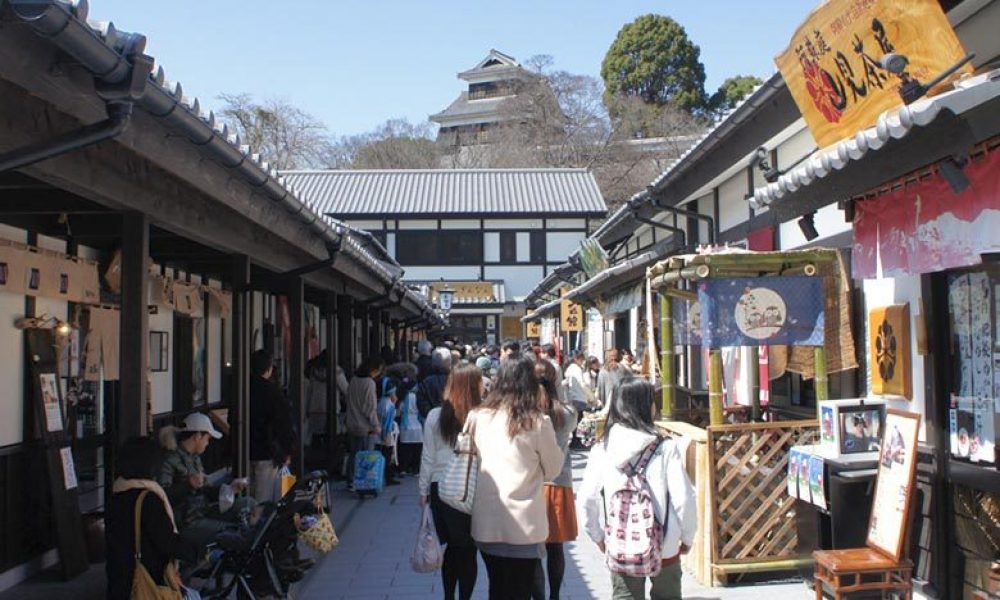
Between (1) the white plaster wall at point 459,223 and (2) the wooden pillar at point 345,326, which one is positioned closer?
(2) the wooden pillar at point 345,326

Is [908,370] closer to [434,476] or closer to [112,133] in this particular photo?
[434,476]

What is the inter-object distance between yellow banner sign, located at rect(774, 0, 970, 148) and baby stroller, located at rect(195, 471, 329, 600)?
15.2ft

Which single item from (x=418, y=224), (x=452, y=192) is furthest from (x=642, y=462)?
(x=452, y=192)

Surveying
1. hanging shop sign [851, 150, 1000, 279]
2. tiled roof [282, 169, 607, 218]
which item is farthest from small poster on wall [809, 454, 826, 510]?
tiled roof [282, 169, 607, 218]

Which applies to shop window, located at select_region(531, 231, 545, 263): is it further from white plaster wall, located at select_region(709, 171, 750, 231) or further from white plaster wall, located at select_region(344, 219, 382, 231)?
white plaster wall, located at select_region(709, 171, 750, 231)

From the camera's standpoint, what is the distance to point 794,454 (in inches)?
256

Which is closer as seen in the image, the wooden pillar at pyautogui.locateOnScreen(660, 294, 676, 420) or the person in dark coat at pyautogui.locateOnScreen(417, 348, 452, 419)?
the wooden pillar at pyautogui.locateOnScreen(660, 294, 676, 420)

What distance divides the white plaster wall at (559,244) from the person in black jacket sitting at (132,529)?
3359 centimetres

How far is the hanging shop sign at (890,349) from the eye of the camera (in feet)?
21.2

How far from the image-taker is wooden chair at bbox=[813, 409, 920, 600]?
508 cm

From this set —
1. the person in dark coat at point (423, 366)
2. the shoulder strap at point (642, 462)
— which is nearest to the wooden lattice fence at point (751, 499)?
the shoulder strap at point (642, 462)

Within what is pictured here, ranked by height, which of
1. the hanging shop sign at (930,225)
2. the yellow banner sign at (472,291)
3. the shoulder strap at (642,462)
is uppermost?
the yellow banner sign at (472,291)

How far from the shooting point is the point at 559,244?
38438 mm

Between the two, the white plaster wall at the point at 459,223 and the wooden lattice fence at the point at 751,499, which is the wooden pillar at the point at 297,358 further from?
the white plaster wall at the point at 459,223
